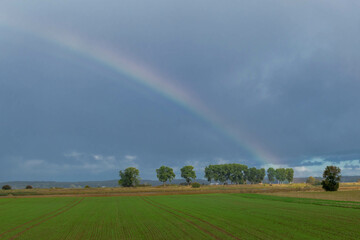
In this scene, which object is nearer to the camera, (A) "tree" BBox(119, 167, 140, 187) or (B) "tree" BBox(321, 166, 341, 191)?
(B) "tree" BBox(321, 166, 341, 191)

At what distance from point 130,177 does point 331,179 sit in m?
133

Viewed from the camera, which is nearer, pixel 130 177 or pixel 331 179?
pixel 331 179

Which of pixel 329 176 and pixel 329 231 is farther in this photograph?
pixel 329 176

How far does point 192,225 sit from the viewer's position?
84.3 feet

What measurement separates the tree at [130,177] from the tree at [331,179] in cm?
12856

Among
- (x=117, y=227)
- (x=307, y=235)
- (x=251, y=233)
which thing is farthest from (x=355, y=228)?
(x=117, y=227)

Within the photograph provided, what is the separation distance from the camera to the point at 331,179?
106m

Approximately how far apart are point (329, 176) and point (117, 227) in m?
105

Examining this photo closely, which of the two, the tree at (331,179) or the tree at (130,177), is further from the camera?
the tree at (130,177)

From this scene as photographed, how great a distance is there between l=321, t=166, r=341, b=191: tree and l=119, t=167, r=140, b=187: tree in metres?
129

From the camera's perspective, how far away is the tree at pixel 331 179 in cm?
10425

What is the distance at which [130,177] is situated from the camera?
194m

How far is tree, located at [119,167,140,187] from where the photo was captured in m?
194

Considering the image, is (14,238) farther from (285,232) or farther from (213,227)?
(285,232)
